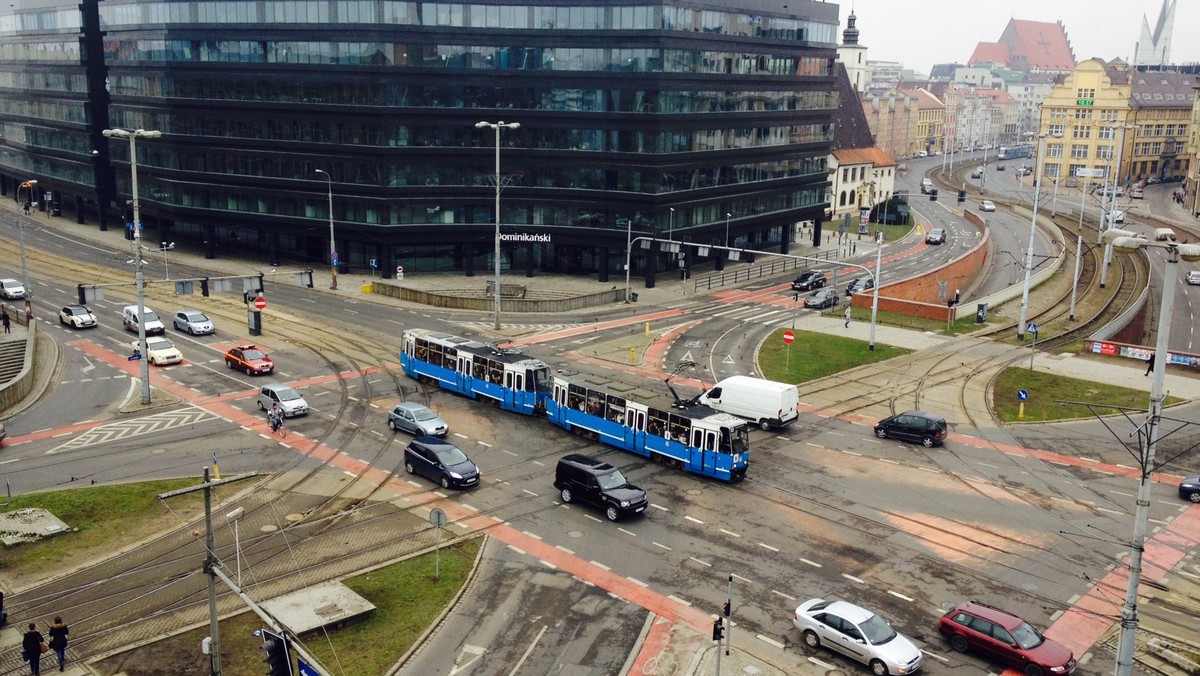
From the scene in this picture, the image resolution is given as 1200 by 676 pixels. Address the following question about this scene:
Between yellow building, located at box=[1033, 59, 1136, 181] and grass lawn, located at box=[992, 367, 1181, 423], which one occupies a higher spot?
yellow building, located at box=[1033, 59, 1136, 181]

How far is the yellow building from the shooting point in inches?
6609

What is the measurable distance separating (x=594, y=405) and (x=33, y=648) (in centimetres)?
2569

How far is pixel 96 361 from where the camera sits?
61188 millimetres

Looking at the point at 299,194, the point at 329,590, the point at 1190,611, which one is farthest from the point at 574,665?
the point at 299,194

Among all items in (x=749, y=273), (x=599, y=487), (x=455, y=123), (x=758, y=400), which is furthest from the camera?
(x=749, y=273)

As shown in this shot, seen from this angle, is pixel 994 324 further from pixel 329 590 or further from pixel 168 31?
pixel 168 31

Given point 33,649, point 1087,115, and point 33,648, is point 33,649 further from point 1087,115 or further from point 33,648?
point 1087,115

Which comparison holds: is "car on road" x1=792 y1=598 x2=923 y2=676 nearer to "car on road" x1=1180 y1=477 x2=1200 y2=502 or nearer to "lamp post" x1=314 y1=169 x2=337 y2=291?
"car on road" x1=1180 y1=477 x2=1200 y2=502

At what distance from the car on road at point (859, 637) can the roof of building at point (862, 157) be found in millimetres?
123145

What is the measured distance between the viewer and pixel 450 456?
1628 inches

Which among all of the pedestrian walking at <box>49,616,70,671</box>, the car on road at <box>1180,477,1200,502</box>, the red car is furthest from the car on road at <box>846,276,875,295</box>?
the pedestrian walking at <box>49,616,70,671</box>

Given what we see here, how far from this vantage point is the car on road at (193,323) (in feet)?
221

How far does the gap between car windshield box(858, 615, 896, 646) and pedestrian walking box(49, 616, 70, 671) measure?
2184 centimetres

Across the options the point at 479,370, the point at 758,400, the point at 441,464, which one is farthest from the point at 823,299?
the point at 441,464
